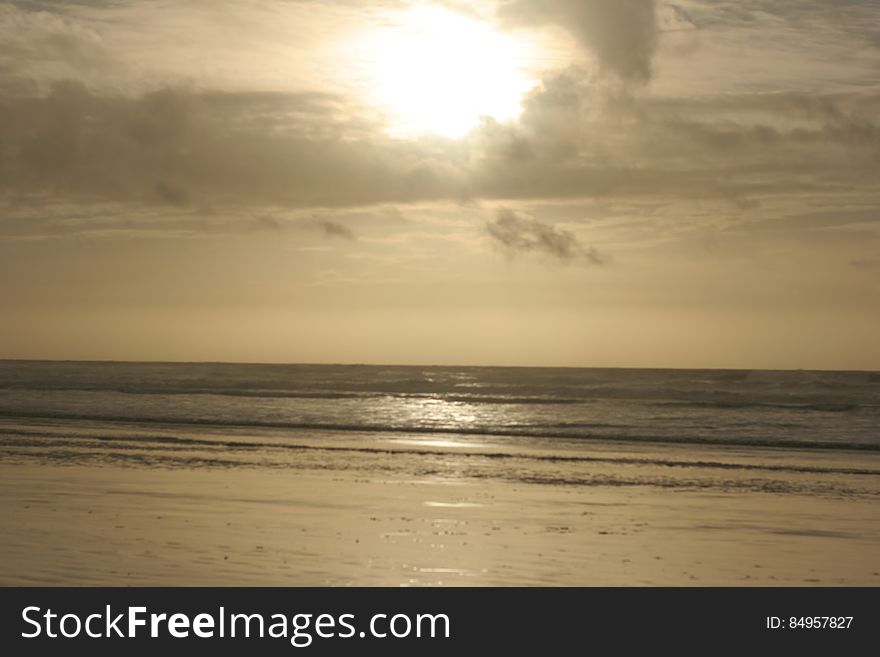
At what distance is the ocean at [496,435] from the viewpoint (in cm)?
2758

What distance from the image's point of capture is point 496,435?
40688 millimetres

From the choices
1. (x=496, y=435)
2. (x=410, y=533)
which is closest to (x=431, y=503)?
(x=410, y=533)

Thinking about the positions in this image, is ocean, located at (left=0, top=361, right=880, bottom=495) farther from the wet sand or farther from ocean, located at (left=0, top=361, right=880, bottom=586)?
the wet sand

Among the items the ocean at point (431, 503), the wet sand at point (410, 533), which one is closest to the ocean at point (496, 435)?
the ocean at point (431, 503)

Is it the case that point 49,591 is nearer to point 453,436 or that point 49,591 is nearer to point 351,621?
point 351,621

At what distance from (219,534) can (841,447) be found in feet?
88.4

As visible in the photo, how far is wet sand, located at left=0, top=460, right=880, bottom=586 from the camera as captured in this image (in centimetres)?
1426

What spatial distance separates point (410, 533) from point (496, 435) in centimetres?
2363

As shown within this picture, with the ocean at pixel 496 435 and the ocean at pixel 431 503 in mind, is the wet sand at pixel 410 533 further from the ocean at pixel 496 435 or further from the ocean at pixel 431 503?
the ocean at pixel 496 435

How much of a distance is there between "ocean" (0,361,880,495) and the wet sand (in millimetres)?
3473

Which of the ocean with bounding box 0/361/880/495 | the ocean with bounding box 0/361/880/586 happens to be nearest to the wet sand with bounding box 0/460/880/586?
the ocean with bounding box 0/361/880/586

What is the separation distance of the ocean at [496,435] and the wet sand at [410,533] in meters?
3.47

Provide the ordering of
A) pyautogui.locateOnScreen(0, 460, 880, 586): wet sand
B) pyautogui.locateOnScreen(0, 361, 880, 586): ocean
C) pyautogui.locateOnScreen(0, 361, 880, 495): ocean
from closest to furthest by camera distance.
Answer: pyautogui.locateOnScreen(0, 460, 880, 586): wet sand → pyautogui.locateOnScreen(0, 361, 880, 586): ocean → pyautogui.locateOnScreen(0, 361, 880, 495): ocean

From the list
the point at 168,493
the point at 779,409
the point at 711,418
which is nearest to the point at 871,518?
the point at 168,493
